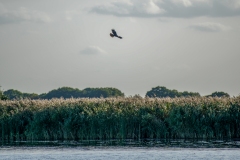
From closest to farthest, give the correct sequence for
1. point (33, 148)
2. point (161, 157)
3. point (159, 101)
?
point (161, 157)
point (33, 148)
point (159, 101)

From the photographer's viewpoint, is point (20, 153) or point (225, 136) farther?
point (225, 136)

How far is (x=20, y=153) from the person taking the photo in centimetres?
3061

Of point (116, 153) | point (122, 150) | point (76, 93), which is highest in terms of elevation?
point (76, 93)

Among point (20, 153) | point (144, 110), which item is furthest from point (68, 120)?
point (20, 153)

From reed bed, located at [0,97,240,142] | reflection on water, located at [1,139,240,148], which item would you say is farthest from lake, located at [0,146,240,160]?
reed bed, located at [0,97,240,142]

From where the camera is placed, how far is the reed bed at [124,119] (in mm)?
35031

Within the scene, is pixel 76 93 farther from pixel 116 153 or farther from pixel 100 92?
pixel 116 153

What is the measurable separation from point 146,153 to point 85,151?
9.30 ft

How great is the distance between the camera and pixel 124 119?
35906 millimetres

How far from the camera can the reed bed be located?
3503cm

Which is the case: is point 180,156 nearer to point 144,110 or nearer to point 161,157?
point 161,157

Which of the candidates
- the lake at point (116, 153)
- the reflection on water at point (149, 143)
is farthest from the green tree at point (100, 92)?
the lake at point (116, 153)

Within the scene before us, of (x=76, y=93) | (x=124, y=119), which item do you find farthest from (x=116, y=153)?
(x=76, y=93)

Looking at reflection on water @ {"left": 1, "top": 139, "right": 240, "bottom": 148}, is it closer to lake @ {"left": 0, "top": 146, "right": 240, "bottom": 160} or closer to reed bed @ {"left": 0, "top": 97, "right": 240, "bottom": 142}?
reed bed @ {"left": 0, "top": 97, "right": 240, "bottom": 142}
